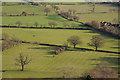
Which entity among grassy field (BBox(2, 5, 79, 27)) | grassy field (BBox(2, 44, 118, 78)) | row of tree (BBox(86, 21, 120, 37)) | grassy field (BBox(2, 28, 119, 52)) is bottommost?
grassy field (BBox(2, 44, 118, 78))

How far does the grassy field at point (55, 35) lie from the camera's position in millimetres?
58875

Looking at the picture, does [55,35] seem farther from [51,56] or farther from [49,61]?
[49,61]

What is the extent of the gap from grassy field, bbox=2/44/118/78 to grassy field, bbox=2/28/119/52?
6.39 m

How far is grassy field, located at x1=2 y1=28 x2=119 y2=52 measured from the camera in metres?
58.9

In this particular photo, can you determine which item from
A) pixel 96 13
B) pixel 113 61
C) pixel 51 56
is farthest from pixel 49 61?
pixel 96 13

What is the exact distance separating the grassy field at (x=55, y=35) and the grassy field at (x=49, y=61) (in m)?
6.39

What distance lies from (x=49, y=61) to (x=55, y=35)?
24.5 meters

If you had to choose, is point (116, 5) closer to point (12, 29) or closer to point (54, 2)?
point (54, 2)

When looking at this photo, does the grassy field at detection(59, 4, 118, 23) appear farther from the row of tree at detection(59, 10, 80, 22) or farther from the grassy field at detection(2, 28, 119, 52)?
the grassy field at detection(2, 28, 119, 52)

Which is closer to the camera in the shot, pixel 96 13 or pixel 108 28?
pixel 108 28

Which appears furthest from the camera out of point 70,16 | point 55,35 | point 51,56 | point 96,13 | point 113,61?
point 96,13

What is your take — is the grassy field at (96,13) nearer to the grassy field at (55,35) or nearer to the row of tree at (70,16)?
Answer: the row of tree at (70,16)

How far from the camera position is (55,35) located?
68.5 meters

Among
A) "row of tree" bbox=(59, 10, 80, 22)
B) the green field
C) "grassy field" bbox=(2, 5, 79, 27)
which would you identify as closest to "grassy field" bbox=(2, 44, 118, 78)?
the green field
